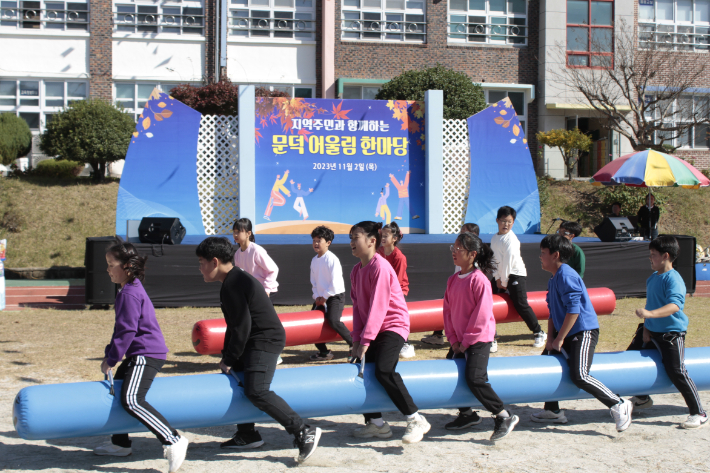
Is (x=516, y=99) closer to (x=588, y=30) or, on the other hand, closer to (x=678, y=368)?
(x=588, y=30)

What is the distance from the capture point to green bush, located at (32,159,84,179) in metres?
19.0

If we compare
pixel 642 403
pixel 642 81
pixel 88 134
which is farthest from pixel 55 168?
pixel 642 81

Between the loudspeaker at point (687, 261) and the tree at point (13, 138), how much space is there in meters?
18.1

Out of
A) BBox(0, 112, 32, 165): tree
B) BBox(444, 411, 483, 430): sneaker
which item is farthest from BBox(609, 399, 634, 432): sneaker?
BBox(0, 112, 32, 165): tree

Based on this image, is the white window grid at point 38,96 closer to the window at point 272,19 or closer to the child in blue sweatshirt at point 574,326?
the window at point 272,19

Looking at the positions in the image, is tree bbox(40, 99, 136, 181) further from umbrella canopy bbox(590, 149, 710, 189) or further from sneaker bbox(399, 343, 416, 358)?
sneaker bbox(399, 343, 416, 358)

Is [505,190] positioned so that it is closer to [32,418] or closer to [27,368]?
[27,368]

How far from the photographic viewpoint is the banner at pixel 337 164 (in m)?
12.9

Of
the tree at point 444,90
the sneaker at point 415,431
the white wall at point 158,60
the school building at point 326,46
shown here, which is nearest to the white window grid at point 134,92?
the school building at point 326,46

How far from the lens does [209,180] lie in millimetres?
12867

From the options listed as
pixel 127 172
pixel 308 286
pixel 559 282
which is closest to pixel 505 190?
pixel 308 286

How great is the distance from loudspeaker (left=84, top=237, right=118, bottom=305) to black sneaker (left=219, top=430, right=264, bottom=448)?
21.6ft

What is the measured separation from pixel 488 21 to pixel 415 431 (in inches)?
867

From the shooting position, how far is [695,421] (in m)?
4.64
